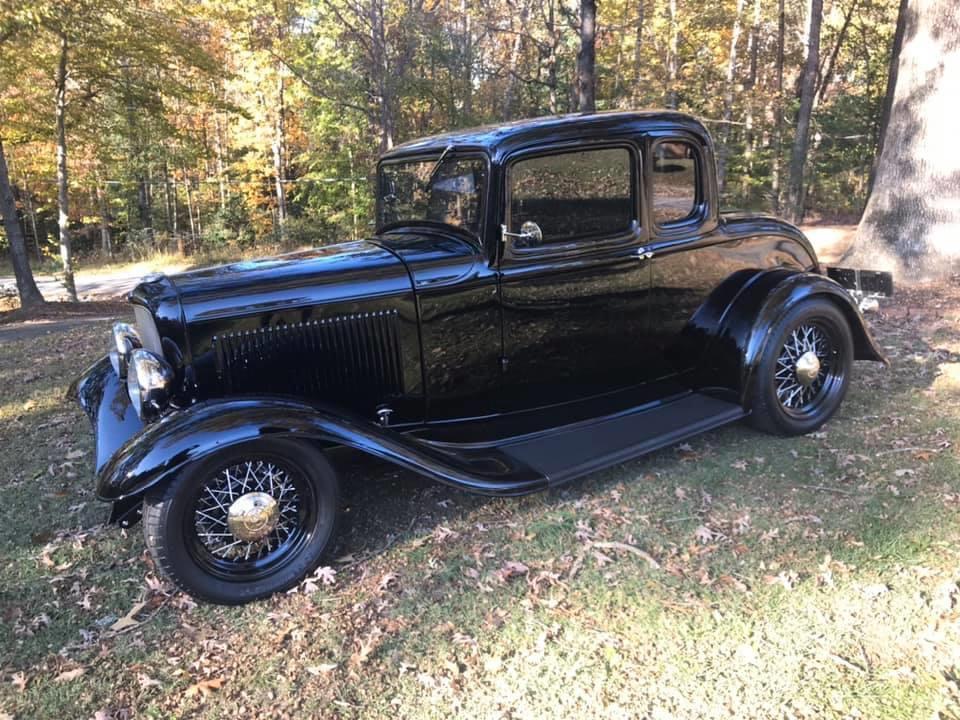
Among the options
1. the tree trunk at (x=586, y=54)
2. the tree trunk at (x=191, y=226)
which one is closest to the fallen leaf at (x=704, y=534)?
the tree trunk at (x=586, y=54)

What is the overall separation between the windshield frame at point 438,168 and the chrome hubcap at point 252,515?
179 cm

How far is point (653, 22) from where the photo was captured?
23.4m

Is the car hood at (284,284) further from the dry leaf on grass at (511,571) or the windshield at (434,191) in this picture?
the dry leaf on grass at (511,571)

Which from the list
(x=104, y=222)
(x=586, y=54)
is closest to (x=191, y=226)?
(x=104, y=222)

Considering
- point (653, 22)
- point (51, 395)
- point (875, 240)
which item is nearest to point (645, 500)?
point (51, 395)

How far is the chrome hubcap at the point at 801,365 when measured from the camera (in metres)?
4.55

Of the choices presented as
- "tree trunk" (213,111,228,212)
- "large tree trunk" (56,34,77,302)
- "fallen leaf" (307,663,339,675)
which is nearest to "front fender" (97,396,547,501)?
"fallen leaf" (307,663,339,675)

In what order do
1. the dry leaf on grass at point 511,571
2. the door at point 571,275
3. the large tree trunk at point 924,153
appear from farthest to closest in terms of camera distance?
the large tree trunk at point 924,153
the door at point 571,275
the dry leaf on grass at point 511,571

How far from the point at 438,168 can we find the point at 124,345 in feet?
6.90

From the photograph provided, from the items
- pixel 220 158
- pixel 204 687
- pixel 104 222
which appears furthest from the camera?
pixel 104 222

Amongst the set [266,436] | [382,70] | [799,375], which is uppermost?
[382,70]

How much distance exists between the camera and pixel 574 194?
4.10 metres

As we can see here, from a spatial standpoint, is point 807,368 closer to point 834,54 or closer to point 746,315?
point 746,315

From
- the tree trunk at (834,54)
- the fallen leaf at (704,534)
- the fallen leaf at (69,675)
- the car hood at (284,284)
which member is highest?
the tree trunk at (834,54)
